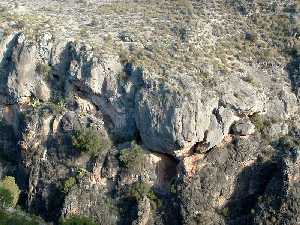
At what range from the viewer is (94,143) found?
145 feet

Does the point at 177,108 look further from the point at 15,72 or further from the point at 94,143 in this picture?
the point at 15,72

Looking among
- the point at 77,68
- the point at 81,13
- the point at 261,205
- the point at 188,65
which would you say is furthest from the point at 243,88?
the point at 81,13

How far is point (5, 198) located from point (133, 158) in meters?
10.3

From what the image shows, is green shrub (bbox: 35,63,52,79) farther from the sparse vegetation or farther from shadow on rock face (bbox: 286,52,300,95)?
shadow on rock face (bbox: 286,52,300,95)

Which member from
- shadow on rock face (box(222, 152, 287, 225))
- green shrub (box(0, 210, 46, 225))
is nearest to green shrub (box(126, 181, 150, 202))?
shadow on rock face (box(222, 152, 287, 225))

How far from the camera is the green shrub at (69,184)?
44156 millimetres

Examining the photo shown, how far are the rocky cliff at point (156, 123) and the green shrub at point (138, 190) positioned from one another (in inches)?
4.3

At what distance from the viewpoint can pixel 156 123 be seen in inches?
1697

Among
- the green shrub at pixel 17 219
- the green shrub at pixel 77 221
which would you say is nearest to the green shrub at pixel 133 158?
the green shrub at pixel 77 221

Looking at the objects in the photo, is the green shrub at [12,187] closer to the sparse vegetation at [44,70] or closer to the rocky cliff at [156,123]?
the rocky cliff at [156,123]

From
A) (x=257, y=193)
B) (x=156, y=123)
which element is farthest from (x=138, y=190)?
(x=257, y=193)

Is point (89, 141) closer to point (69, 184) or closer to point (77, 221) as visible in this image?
point (69, 184)

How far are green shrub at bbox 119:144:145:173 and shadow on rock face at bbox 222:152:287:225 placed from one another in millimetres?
6988

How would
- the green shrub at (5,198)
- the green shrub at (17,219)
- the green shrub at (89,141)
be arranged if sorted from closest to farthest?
1. the green shrub at (17,219)
2. the green shrub at (89,141)
3. the green shrub at (5,198)
